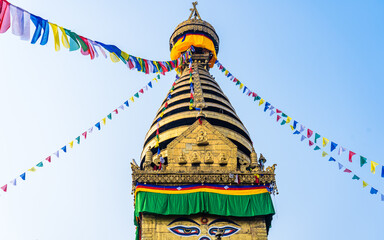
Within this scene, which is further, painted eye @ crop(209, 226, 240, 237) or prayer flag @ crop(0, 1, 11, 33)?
painted eye @ crop(209, 226, 240, 237)

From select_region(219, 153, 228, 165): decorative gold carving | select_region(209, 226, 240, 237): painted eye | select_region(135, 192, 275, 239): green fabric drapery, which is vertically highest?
select_region(219, 153, 228, 165): decorative gold carving

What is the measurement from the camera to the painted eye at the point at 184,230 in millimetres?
15920

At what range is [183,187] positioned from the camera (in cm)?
1688

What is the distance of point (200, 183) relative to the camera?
17.0 metres

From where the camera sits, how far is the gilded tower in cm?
1614

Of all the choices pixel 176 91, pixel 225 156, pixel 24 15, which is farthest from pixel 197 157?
pixel 24 15

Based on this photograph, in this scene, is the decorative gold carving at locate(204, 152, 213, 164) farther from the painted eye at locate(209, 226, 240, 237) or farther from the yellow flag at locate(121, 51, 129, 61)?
the yellow flag at locate(121, 51, 129, 61)

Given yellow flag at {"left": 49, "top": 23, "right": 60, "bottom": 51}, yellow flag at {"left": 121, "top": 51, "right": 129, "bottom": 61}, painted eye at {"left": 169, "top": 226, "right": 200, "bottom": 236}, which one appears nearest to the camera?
yellow flag at {"left": 49, "top": 23, "right": 60, "bottom": 51}

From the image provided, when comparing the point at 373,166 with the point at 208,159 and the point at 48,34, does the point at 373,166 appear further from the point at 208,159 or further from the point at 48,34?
the point at 48,34

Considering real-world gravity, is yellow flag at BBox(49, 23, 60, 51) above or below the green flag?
above

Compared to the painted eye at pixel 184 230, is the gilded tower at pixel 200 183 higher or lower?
higher

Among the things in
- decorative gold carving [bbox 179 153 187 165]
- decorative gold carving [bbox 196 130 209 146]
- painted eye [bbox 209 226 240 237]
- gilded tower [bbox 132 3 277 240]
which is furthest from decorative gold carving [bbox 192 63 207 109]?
painted eye [bbox 209 226 240 237]

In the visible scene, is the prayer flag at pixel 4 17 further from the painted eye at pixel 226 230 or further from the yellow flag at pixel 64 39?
the painted eye at pixel 226 230

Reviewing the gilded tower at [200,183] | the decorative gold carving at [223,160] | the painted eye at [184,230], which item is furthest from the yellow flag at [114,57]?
the painted eye at [184,230]
